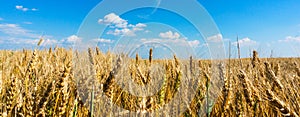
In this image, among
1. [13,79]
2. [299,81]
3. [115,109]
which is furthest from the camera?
[115,109]

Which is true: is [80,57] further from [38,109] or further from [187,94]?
[38,109]

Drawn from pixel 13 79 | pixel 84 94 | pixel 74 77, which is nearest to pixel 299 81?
pixel 84 94

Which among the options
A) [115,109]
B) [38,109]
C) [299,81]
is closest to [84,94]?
[115,109]

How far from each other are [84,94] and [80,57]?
3.04ft

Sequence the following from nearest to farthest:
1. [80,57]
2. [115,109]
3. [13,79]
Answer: [13,79], [115,109], [80,57]

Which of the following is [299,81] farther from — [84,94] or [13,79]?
[13,79]

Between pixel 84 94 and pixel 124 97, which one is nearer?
pixel 84 94

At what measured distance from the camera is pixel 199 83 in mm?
2281

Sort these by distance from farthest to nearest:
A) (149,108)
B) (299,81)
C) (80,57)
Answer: (80,57), (299,81), (149,108)

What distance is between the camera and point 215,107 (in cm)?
211

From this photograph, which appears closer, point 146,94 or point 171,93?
point 146,94

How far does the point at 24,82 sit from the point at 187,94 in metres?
1.17

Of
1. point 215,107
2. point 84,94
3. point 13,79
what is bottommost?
point 215,107

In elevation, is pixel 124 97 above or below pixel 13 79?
below
